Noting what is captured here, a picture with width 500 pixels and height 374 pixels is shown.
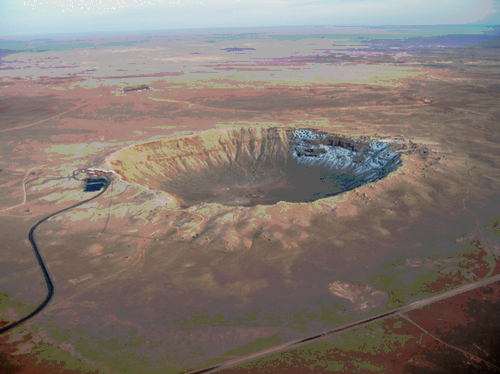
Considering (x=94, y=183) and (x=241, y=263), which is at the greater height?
(x=94, y=183)

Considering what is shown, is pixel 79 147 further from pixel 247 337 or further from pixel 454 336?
pixel 454 336

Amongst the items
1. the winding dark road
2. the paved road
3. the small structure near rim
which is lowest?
the paved road

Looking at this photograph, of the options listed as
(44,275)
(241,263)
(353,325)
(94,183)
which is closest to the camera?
(353,325)

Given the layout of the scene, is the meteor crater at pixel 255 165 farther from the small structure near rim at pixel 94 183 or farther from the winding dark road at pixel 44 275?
the winding dark road at pixel 44 275

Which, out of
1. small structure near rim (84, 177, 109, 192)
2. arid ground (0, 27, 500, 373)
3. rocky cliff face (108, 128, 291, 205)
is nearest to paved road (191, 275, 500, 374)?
arid ground (0, 27, 500, 373)

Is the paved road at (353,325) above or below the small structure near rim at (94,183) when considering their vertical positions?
below

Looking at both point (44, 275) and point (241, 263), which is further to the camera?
point (241, 263)

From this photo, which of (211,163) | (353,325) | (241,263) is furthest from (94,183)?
(353,325)

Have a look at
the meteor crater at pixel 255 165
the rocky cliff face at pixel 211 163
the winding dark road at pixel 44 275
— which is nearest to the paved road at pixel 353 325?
the winding dark road at pixel 44 275

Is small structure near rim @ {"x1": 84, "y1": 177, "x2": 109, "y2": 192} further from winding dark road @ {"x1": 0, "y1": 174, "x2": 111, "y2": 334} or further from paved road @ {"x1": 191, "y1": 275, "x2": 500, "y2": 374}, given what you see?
paved road @ {"x1": 191, "y1": 275, "x2": 500, "y2": 374}

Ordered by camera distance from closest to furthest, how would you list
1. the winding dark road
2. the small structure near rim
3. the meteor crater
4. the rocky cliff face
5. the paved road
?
the paved road
the winding dark road
the small structure near rim
the meteor crater
the rocky cliff face

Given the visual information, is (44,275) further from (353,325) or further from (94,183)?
(353,325)
